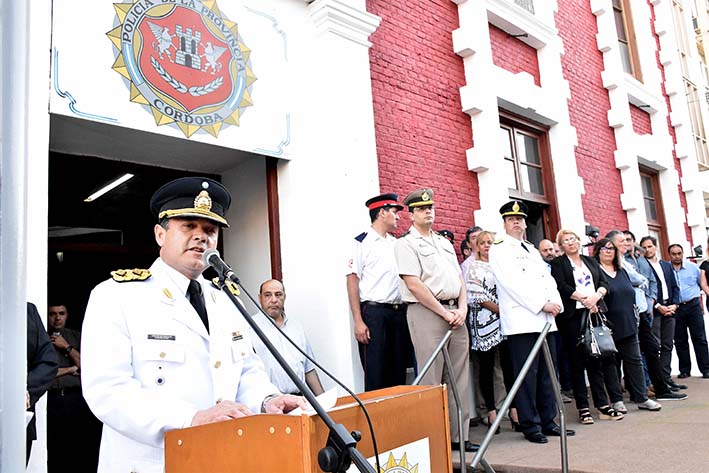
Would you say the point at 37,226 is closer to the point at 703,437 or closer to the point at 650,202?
the point at 703,437

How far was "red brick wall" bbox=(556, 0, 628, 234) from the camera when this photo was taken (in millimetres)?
8969

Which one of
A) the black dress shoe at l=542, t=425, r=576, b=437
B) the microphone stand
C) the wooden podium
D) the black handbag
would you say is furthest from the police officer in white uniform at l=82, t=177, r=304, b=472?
the black handbag

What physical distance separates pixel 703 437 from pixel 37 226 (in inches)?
171

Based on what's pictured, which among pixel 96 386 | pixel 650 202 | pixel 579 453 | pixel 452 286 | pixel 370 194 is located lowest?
pixel 579 453

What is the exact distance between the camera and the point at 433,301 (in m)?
4.52

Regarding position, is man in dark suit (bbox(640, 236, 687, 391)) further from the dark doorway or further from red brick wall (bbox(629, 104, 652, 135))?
the dark doorway

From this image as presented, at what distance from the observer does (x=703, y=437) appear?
4.34 meters

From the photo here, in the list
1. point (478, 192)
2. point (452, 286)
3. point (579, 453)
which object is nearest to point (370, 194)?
point (452, 286)

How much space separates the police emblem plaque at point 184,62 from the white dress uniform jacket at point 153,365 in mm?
2381

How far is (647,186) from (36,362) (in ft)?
34.3

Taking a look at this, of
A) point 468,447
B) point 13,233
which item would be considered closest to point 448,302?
point 468,447

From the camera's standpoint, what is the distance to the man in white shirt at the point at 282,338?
4379 mm

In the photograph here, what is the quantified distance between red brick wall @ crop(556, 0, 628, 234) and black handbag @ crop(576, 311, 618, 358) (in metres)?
3.63

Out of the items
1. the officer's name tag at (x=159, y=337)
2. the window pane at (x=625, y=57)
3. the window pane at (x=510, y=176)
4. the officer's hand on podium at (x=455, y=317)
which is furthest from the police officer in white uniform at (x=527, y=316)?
the window pane at (x=625, y=57)
